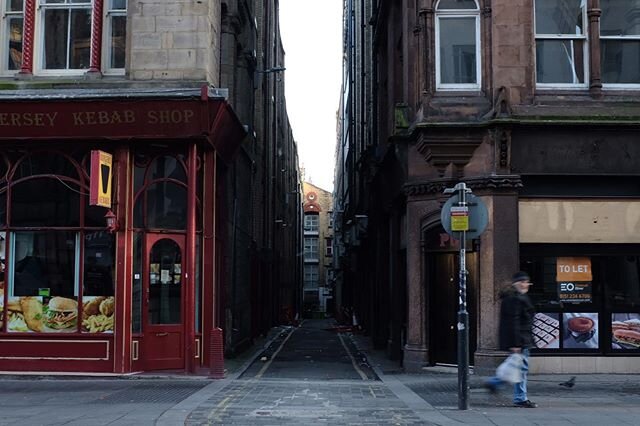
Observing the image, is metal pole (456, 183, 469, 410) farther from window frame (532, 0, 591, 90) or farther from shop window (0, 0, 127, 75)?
shop window (0, 0, 127, 75)

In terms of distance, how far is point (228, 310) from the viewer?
18.7 meters

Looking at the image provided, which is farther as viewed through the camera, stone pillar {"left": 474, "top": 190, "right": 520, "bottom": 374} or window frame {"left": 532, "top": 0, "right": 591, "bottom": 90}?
window frame {"left": 532, "top": 0, "right": 591, "bottom": 90}

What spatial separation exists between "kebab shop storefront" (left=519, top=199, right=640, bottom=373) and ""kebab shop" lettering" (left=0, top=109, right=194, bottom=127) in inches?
286

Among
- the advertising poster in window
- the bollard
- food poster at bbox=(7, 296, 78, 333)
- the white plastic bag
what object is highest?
the advertising poster in window

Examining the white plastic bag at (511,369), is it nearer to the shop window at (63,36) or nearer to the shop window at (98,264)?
the shop window at (98,264)

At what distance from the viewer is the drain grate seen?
1170 centimetres

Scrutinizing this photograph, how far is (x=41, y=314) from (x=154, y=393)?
13.2 ft

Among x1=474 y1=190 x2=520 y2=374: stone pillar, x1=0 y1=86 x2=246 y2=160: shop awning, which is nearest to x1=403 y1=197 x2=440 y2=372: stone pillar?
x1=474 y1=190 x2=520 y2=374: stone pillar

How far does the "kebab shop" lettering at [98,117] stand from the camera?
14.8 metres

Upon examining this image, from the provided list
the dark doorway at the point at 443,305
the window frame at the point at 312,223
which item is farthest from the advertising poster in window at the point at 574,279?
the window frame at the point at 312,223

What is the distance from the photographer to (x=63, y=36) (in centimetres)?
1602

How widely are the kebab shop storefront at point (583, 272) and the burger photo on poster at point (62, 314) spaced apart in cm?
919

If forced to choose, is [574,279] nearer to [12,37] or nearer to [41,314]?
[41,314]

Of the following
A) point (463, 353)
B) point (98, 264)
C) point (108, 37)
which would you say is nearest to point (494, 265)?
point (463, 353)
